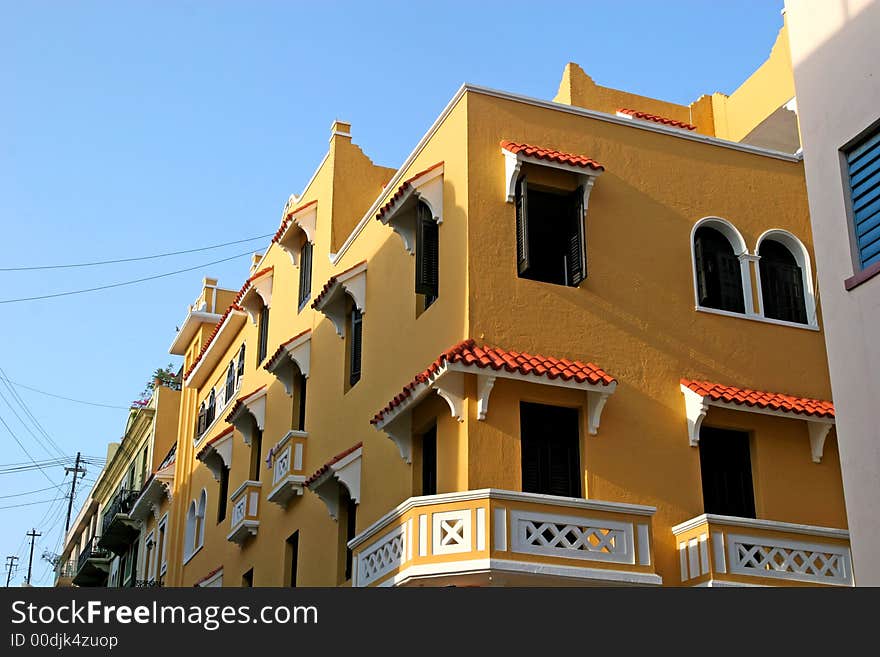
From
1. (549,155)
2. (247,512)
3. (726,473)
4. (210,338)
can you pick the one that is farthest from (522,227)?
(210,338)

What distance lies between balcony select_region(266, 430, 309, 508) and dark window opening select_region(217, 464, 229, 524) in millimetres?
6327

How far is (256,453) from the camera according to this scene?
29125 millimetres

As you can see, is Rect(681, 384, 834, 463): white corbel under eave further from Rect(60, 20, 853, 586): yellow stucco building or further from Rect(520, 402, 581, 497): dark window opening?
Rect(520, 402, 581, 497): dark window opening

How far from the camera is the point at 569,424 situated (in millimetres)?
18625

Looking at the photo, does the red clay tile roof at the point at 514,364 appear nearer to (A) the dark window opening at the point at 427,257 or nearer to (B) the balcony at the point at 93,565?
(A) the dark window opening at the point at 427,257

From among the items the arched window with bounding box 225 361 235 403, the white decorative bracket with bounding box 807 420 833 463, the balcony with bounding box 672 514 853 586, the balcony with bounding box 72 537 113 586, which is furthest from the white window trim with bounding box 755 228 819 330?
the balcony with bounding box 72 537 113 586

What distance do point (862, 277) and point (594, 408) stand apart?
19.5 ft

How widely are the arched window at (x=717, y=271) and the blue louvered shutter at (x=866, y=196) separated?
652 centimetres

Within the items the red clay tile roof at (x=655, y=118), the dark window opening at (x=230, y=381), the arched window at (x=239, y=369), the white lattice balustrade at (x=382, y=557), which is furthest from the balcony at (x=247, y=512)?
the red clay tile roof at (x=655, y=118)

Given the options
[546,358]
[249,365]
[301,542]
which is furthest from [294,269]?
[546,358]

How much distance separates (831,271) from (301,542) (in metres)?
13.5

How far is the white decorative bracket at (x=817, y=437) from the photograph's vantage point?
773 inches

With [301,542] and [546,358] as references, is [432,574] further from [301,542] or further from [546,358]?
[301,542]

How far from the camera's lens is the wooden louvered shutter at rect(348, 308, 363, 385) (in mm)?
23172
